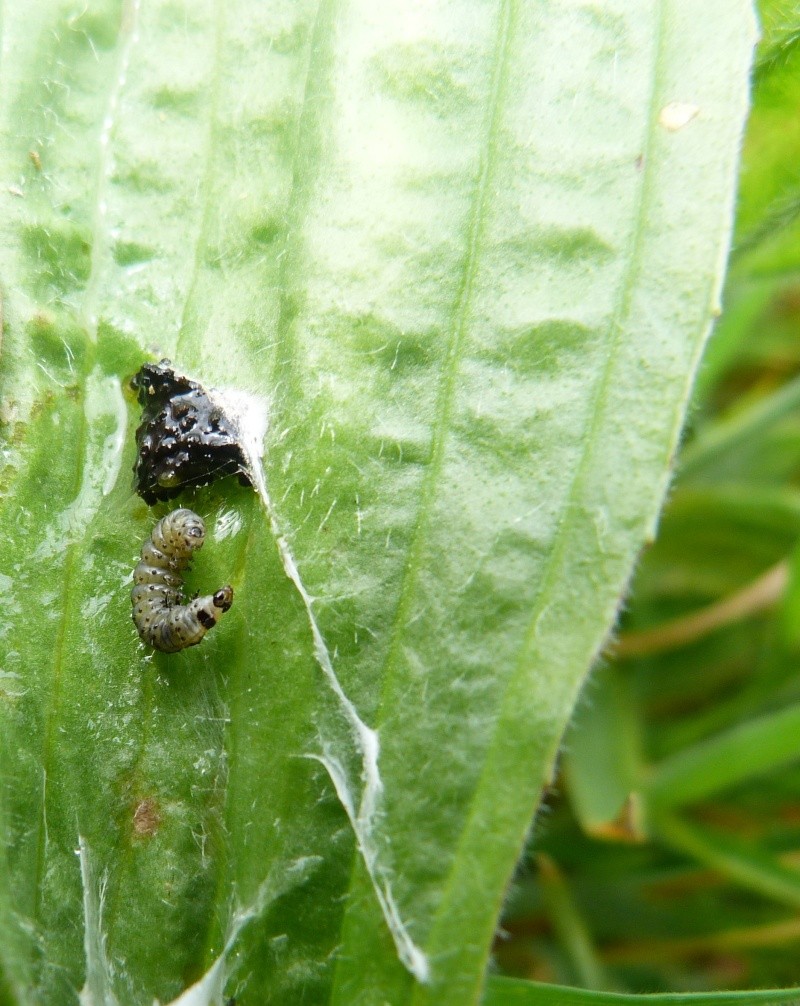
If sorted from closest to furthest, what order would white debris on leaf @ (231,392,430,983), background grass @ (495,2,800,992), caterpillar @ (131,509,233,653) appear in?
1. white debris on leaf @ (231,392,430,983)
2. caterpillar @ (131,509,233,653)
3. background grass @ (495,2,800,992)

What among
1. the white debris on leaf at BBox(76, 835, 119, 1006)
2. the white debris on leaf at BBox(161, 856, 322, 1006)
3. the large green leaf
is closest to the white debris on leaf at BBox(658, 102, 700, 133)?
the large green leaf

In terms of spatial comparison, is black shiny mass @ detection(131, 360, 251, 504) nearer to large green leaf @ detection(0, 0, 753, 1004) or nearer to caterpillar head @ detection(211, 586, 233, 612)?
large green leaf @ detection(0, 0, 753, 1004)

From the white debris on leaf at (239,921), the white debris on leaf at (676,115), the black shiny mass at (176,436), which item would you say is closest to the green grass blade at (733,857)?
the white debris on leaf at (239,921)

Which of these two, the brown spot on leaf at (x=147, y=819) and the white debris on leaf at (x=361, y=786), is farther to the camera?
the brown spot on leaf at (x=147, y=819)

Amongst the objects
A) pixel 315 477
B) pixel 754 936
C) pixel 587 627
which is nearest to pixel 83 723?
pixel 315 477

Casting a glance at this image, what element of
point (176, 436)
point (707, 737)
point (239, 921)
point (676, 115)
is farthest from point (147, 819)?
point (707, 737)

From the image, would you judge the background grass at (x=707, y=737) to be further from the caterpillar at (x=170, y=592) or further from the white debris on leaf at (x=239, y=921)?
the caterpillar at (x=170, y=592)

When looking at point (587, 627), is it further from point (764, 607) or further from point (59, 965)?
point (764, 607)
